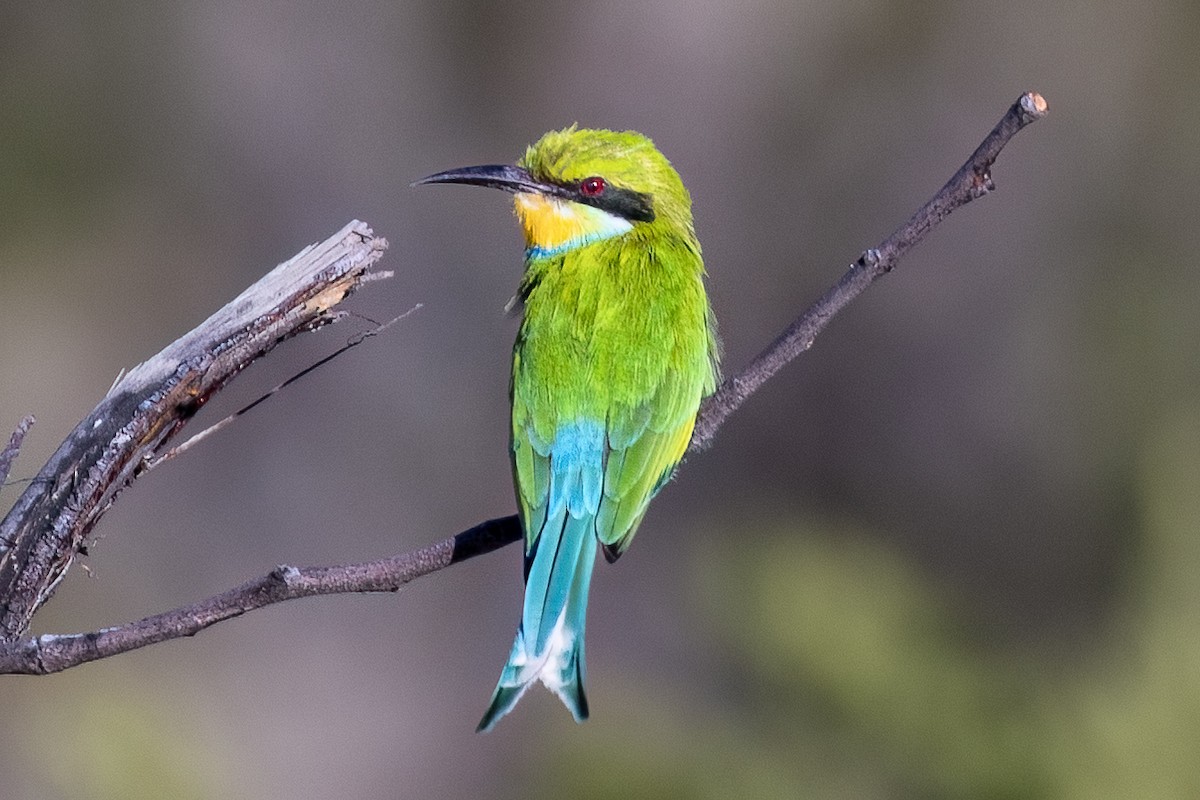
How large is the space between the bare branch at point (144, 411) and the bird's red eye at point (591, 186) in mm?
644

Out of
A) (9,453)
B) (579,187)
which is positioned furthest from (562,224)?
(9,453)

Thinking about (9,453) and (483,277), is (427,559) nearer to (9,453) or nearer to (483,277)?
(9,453)

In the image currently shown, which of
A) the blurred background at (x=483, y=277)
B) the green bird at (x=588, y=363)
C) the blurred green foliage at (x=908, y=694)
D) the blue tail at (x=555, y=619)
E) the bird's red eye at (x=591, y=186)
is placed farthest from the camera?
the blurred background at (x=483, y=277)

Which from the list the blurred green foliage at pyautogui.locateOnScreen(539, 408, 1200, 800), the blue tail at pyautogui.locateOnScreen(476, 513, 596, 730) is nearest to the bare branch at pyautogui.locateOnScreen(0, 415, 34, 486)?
the blue tail at pyautogui.locateOnScreen(476, 513, 596, 730)

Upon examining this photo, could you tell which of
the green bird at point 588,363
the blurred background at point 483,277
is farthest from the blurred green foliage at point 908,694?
the blurred background at point 483,277

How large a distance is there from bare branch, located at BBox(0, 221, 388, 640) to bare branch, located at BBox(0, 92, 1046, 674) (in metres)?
0.11

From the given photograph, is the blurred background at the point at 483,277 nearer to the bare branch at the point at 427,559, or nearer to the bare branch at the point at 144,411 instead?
the bare branch at the point at 427,559

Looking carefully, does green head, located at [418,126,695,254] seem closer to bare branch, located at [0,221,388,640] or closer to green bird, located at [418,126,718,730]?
green bird, located at [418,126,718,730]

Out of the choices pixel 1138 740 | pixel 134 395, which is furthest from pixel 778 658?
pixel 134 395

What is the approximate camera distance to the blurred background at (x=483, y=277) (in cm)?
Result: 533

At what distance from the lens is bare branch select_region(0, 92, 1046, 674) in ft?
5.03

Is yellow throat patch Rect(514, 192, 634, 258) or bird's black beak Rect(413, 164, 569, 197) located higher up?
bird's black beak Rect(413, 164, 569, 197)

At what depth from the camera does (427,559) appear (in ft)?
5.57

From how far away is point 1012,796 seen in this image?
275cm
